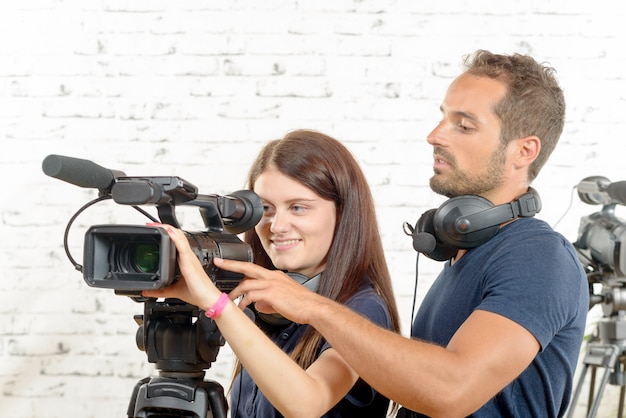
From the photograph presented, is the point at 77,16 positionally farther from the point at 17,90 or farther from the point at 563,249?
the point at 563,249

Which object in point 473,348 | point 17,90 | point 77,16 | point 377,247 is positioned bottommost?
point 473,348

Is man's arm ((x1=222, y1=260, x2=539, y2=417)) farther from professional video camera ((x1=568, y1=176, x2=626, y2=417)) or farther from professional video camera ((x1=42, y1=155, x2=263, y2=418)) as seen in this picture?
professional video camera ((x1=568, y1=176, x2=626, y2=417))

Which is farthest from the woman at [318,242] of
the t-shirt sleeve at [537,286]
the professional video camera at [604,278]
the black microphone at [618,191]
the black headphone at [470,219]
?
the professional video camera at [604,278]

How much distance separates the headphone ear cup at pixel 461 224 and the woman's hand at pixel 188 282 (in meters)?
0.48

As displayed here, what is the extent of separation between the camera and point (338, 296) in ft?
5.01

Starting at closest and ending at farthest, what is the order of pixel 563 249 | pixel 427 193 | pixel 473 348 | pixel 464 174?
pixel 473 348 → pixel 563 249 → pixel 464 174 → pixel 427 193

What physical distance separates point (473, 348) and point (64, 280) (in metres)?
1.88

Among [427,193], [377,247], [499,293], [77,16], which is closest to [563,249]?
[499,293]

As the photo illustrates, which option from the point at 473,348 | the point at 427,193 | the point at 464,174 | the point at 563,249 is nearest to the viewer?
the point at 473,348

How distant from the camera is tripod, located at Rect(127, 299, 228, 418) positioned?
1.32m

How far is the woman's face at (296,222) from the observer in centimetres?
156

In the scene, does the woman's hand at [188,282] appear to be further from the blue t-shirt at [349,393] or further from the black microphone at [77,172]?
the blue t-shirt at [349,393]

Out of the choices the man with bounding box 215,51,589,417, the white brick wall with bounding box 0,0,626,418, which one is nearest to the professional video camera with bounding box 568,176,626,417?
the white brick wall with bounding box 0,0,626,418

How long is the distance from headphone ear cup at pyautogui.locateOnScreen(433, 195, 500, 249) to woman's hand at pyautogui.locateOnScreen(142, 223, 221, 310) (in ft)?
1.58
